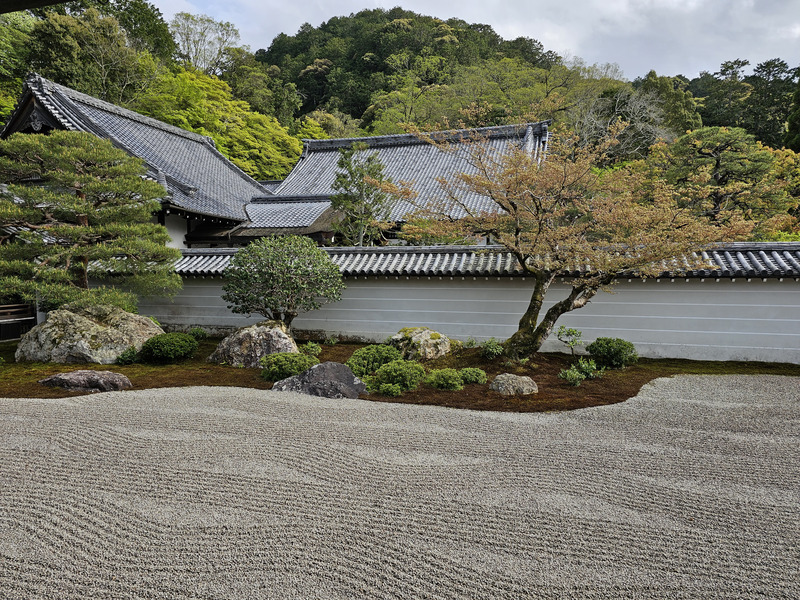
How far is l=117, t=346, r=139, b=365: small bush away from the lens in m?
9.53

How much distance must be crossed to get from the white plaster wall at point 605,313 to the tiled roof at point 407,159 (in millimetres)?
8841

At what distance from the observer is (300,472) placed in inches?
174

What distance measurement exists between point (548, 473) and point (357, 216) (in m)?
11.2

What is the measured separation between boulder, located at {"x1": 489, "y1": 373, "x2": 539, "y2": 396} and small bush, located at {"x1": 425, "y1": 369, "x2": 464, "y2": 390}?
0.54m

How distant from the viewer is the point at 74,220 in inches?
403

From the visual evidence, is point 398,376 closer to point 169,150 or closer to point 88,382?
point 88,382

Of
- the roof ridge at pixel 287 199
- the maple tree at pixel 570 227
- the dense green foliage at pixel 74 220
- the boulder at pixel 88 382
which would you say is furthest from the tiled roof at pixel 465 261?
the roof ridge at pixel 287 199

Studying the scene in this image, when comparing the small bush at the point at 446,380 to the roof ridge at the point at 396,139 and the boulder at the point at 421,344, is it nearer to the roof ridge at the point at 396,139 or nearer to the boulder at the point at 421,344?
the boulder at the point at 421,344

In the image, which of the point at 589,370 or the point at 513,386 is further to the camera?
the point at 589,370

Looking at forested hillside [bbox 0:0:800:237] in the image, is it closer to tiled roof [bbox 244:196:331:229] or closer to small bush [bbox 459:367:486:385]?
tiled roof [bbox 244:196:331:229]

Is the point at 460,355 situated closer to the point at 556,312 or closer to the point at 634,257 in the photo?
the point at 556,312

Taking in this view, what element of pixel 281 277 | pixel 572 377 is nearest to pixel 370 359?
pixel 281 277

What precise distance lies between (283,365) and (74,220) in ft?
20.1

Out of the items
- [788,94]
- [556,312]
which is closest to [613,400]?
[556,312]
